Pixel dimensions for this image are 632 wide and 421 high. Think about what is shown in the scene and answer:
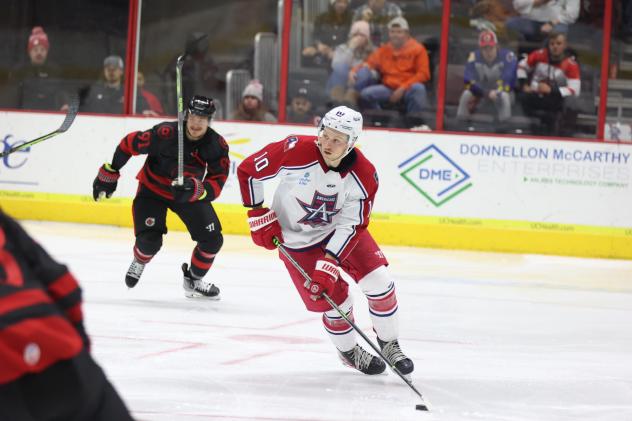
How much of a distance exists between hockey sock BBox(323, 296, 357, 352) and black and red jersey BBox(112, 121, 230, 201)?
181 cm

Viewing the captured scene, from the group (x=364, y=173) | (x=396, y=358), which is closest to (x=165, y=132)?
(x=364, y=173)

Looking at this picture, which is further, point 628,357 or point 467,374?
point 628,357

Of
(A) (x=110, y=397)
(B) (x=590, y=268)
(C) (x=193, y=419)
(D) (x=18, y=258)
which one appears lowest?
(B) (x=590, y=268)

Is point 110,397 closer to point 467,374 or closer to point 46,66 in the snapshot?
point 467,374

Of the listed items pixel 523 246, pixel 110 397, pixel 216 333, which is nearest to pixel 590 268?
pixel 523 246

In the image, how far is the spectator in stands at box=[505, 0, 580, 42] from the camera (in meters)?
9.14

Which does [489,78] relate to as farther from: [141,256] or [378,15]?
[141,256]

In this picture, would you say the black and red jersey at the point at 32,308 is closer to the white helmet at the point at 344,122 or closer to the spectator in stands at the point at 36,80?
Result: the white helmet at the point at 344,122

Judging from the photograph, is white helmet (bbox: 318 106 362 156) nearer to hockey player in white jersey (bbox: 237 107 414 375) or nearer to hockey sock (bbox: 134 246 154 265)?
hockey player in white jersey (bbox: 237 107 414 375)

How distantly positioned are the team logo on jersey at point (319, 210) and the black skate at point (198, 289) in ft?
6.25

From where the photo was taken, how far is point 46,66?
33.2 feet

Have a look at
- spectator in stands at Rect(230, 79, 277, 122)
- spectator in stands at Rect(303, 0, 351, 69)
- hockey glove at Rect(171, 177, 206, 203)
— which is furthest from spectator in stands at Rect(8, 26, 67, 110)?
hockey glove at Rect(171, 177, 206, 203)

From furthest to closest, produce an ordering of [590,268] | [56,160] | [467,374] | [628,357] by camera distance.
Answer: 1. [56,160]
2. [590,268]
3. [628,357]
4. [467,374]

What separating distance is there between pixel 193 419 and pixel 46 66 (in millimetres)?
7192
